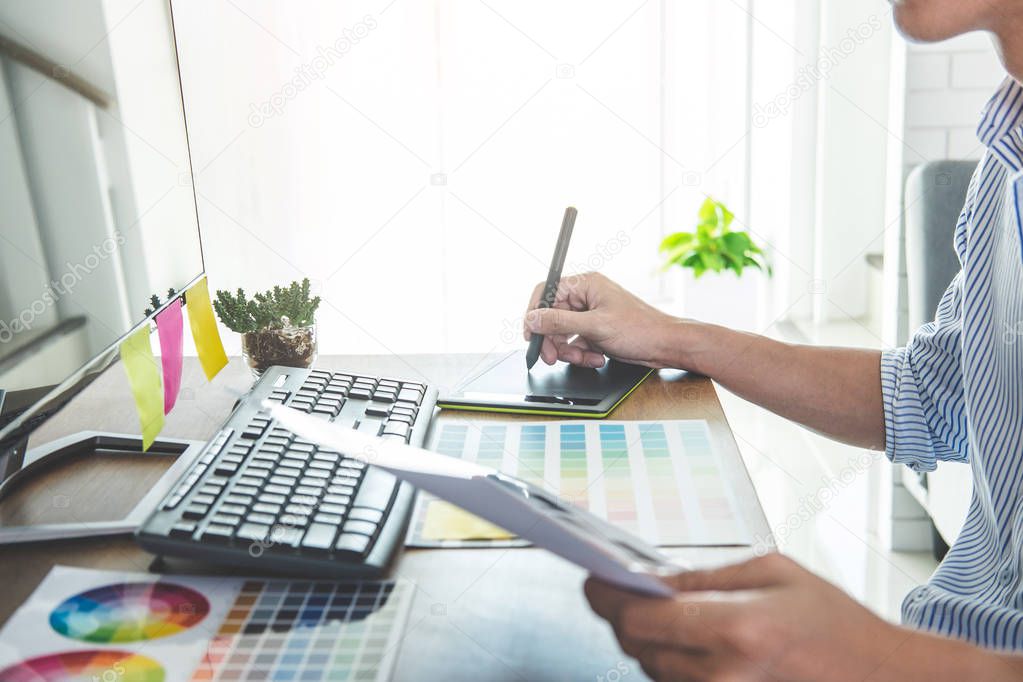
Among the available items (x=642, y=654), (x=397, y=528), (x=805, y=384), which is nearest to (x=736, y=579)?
(x=642, y=654)

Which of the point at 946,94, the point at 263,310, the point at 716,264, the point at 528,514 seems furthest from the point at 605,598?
the point at 716,264

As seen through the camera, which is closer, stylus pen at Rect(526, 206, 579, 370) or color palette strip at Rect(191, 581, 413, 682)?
color palette strip at Rect(191, 581, 413, 682)

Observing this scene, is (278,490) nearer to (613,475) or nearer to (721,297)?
(613,475)

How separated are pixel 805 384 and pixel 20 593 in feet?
2.45

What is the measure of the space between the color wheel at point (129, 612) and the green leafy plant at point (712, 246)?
7.26 feet

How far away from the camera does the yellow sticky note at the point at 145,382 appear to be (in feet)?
2.60

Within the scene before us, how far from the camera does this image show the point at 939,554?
1675mm

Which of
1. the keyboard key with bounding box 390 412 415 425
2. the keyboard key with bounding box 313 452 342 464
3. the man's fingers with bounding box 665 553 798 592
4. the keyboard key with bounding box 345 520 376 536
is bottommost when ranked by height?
the man's fingers with bounding box 665 553 798 592

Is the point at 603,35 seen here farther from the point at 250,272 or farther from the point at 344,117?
the point at 250,272

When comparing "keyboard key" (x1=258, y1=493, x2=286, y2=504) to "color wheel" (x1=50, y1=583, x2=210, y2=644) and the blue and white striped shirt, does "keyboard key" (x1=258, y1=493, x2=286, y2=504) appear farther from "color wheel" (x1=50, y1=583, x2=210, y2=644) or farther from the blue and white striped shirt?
the blue and white striped shirt

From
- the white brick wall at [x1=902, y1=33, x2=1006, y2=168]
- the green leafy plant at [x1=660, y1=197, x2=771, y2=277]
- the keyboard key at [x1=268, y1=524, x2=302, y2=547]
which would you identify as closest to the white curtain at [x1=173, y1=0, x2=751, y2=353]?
the green leafy plant at [x1=660, y1=197, x2=771, y2=277]

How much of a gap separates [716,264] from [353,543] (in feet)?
7.13

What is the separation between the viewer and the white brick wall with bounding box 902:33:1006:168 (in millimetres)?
1734

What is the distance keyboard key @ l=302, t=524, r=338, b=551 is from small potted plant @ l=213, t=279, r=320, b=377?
1.35 feet
